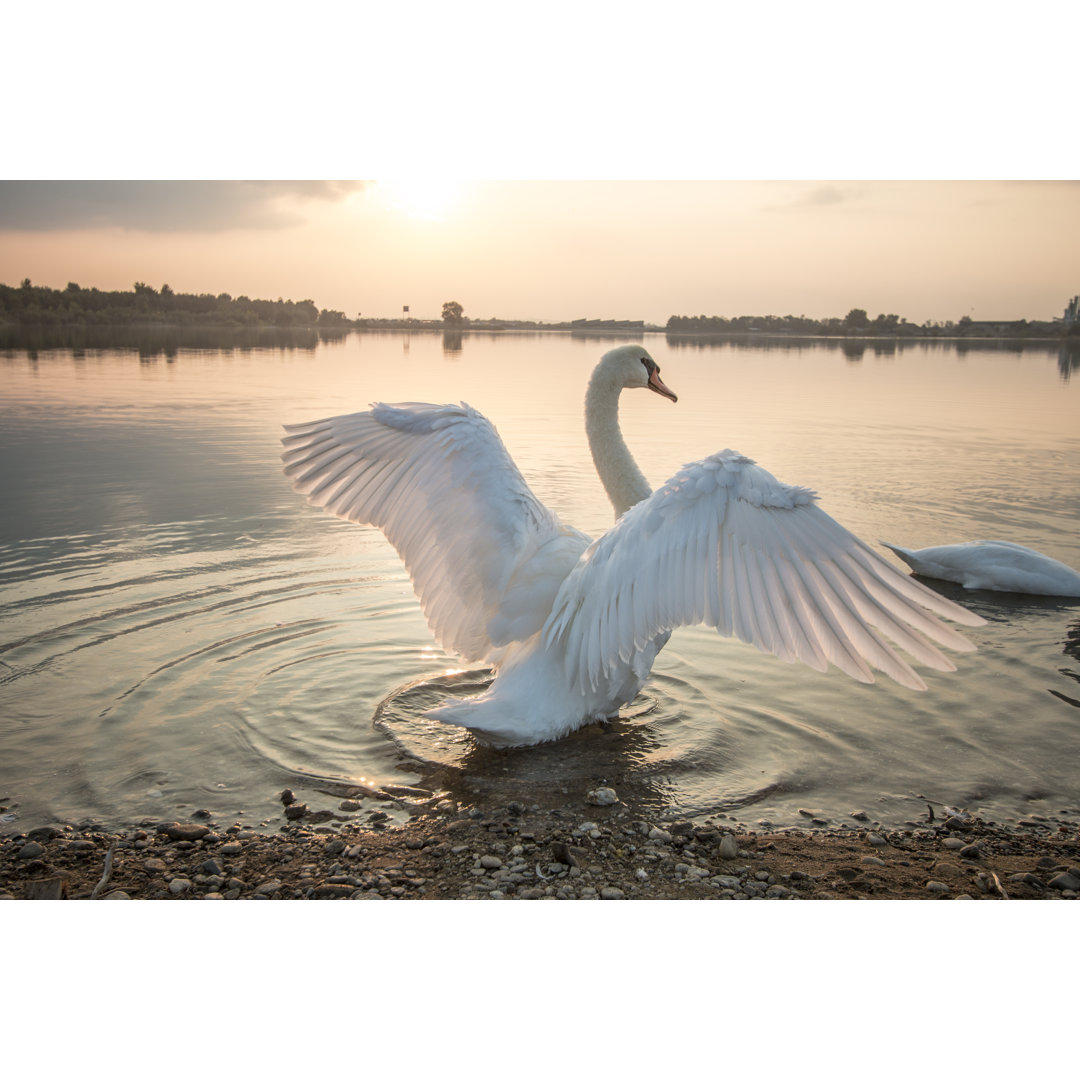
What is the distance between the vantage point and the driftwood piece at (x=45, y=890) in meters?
3.03

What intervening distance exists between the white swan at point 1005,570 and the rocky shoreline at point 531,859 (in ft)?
9.74

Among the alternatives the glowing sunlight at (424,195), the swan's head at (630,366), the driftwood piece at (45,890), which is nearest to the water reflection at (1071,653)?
the swan's head at (630,366)

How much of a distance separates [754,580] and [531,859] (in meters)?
1.26

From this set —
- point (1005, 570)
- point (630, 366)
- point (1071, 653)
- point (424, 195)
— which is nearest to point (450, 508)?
point (630, 366)

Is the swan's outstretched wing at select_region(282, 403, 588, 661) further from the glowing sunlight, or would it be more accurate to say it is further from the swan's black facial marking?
the glowing sunlight

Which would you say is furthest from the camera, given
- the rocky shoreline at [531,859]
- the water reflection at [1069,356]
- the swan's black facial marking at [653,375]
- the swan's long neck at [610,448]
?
the water reflection at [1069,356]

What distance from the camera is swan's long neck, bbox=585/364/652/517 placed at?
5.10 metres

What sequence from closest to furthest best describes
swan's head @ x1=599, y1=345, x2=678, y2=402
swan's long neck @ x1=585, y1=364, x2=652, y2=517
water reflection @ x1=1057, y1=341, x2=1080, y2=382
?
swan's long neck @ x1=585, y1=364, x2=652, y2=517 < swan's head @ x1=599, y1=345, x2=678, y2=402 < water reflection @ x1=1057, y1=341, x2=1080, y2=382

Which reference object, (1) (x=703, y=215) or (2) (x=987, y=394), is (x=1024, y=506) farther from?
(2) (x=987, y=394)

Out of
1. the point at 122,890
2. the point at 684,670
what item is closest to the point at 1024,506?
the point at 684,670

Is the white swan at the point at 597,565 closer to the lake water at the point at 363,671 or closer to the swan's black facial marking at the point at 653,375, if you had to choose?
the swan's black facial marking at the point at 653,375

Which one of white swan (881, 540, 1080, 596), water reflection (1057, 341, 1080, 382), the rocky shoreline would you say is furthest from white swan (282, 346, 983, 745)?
water reflection (1057, 341, 1080, 382)

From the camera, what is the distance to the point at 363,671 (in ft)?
16.5

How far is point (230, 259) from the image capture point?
8242 millimetres
